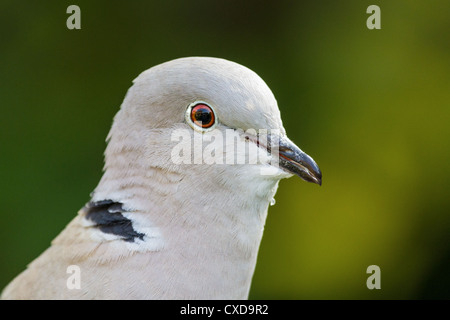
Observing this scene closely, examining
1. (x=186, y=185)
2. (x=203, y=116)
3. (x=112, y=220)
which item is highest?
(x=203, y=116)

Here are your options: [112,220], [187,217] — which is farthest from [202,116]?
[112,220]

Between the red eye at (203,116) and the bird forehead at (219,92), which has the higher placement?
the bird forehead at (219,92)

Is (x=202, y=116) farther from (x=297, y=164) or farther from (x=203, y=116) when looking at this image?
(x=297, y=164)

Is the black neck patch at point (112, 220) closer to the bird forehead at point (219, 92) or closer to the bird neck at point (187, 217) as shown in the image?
the bird neck at point (187, 217)

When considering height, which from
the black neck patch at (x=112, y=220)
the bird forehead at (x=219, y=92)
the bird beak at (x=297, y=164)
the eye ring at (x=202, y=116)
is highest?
the bird forehead at (x=219, y=92)

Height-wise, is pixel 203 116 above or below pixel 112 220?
above

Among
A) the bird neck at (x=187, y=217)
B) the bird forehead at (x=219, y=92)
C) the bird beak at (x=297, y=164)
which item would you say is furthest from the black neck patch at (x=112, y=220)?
the bird beak at (x=297, y=164)

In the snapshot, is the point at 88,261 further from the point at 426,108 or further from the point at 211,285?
the point at 426,108
